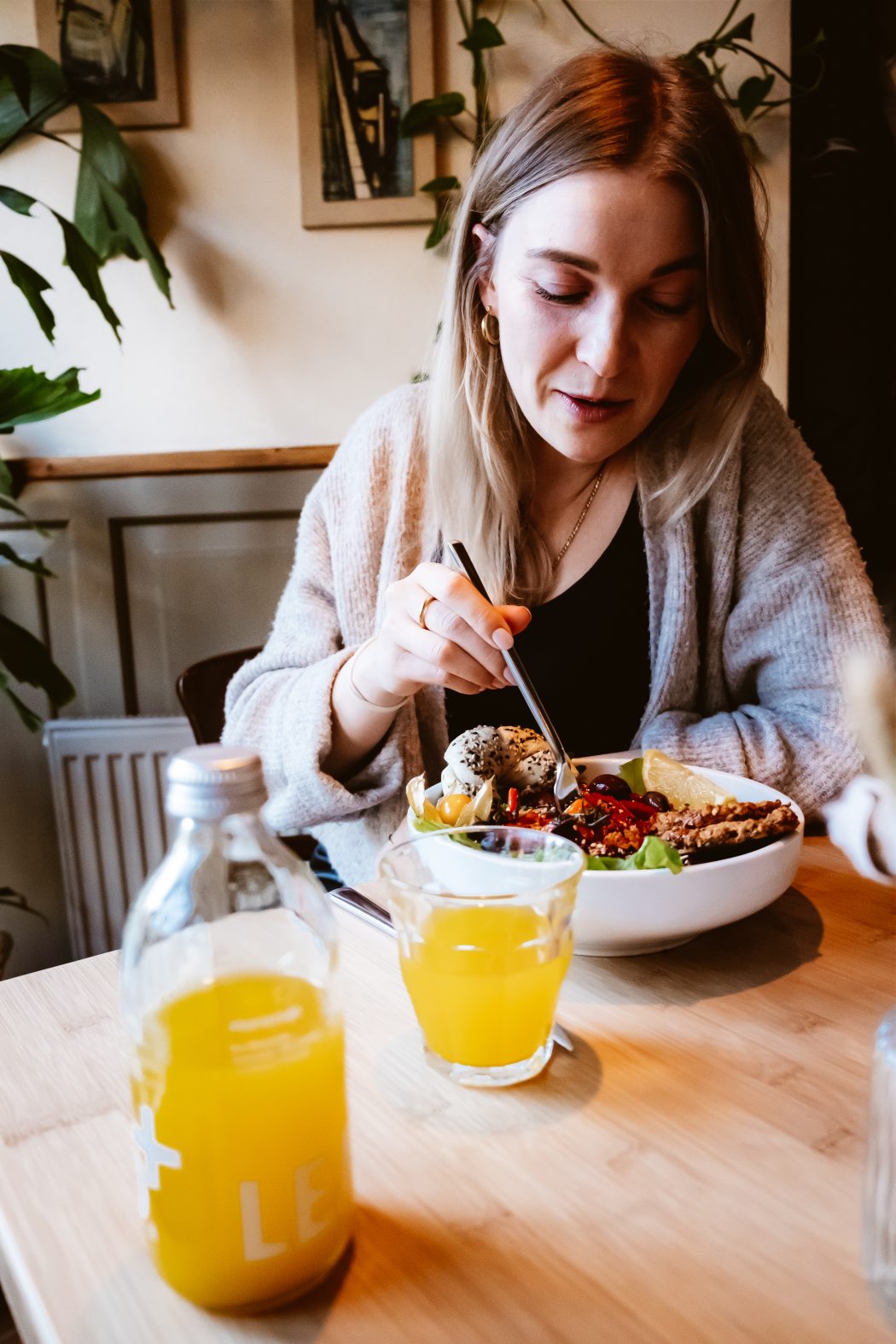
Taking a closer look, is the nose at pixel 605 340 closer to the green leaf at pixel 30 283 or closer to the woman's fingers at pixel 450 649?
the woman's fingers at pixel 450 649

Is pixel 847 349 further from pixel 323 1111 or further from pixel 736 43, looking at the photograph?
pixel 323 1111

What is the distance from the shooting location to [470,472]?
143 cm

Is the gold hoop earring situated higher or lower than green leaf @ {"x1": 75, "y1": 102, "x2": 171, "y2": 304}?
lower

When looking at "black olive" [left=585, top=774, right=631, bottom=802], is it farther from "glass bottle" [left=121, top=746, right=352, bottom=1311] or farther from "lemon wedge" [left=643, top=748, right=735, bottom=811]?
"glass bottle" [left=121, top=746, right=352, bottom=1311]

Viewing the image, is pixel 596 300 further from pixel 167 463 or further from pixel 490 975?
pixel 167 463

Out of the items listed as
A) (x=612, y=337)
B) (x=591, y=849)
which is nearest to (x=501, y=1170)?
(x=591, y=849)

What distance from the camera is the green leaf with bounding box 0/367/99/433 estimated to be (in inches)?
67.3

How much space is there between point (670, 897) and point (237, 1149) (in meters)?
0.39

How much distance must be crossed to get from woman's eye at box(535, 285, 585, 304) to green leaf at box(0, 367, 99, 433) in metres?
0.88

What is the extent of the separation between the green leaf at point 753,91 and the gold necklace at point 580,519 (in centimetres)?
121

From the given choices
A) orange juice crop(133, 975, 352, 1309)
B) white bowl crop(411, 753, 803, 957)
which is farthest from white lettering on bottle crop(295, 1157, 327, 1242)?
white bowl crop(411, 753, 803, 957)

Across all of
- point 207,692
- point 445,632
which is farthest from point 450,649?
point 207,692

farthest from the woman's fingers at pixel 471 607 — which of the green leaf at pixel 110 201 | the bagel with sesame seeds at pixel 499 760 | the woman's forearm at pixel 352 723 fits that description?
the green leaf at pixel 110 201

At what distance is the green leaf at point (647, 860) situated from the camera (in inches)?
28.7
